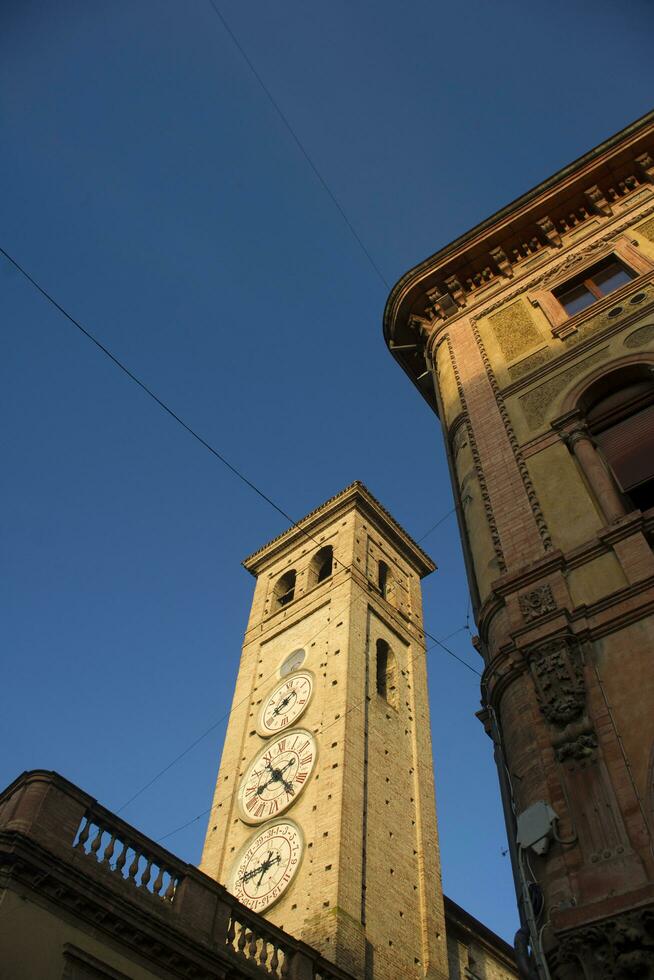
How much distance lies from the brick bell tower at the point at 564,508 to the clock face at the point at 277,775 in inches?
411

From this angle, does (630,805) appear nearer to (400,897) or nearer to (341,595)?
(400,897)

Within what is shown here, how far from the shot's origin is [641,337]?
10180 mm

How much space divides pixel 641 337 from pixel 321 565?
2038 cm

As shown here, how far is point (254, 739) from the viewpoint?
23.5 m

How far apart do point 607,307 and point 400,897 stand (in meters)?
14.0

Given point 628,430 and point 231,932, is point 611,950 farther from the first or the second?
point 231,932

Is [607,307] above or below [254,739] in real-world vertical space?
below

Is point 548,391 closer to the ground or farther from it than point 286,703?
closer to the ground

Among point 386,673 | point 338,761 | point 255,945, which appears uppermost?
point 386,673

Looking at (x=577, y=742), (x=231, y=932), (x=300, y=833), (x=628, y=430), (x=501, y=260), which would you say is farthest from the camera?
(x=300, y=833)

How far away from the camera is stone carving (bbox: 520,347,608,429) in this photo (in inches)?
405

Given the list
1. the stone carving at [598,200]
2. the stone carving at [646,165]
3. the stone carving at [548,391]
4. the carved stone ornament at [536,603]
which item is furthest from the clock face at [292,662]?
the carved stone ornament at [536,603]

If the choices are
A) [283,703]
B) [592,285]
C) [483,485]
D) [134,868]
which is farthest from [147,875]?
[283,703]

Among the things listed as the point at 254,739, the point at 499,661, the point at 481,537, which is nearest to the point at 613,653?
the point at 499,661
